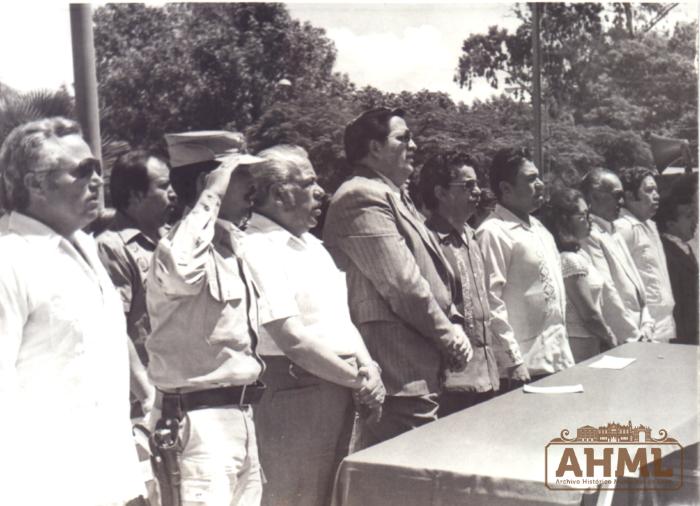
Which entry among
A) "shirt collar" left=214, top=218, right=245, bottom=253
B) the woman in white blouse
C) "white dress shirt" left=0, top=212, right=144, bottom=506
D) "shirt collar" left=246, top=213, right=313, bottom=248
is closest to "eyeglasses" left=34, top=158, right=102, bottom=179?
"white dress shirt" left=0, top=212, right=144, bottom=506

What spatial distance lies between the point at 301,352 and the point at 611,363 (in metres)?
1.41

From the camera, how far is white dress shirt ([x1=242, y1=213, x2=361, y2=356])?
114 inches

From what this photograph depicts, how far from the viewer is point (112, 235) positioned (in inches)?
113

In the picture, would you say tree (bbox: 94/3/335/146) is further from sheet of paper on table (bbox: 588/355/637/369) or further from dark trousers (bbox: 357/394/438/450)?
sheet of paper on table (bbox: 588/355/637/369)

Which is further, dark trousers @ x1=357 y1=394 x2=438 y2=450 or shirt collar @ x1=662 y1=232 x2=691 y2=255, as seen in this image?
shirt collar @ x1=662 y1=232 x2=691 y2=255

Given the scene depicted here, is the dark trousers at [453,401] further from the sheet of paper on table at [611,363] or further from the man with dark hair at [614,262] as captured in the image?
the man with dark hair at [614,262]

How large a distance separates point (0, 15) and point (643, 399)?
238 cm

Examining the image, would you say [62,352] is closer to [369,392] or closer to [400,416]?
[369,392]

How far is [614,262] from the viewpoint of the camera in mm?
4797

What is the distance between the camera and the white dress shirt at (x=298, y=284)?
2902mm

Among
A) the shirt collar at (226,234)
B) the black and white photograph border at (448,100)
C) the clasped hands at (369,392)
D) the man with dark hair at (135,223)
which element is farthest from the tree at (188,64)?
the clasped hands at (369,392)

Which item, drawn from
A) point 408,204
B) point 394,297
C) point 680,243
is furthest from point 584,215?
point 394,297

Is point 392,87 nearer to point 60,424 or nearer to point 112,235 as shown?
point 112,235
